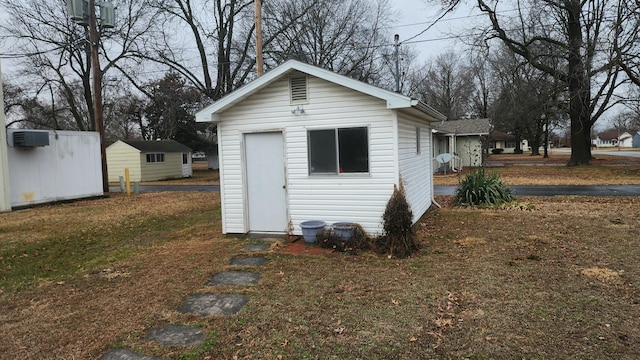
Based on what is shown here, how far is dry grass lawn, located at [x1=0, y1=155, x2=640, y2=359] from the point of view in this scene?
3.64 meters

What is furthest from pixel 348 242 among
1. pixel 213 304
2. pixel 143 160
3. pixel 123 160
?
pixel 123 160

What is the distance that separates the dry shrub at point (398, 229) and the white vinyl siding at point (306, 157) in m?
0.59

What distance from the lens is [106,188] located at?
61.9 ft

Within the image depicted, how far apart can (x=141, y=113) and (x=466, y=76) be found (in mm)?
36805

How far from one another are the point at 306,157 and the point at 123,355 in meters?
4.78

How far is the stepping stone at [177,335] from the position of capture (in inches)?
151

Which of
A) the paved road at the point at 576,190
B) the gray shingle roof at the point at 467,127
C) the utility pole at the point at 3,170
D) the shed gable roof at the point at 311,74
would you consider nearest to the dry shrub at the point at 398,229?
the shed gable roof at the point at 311,74

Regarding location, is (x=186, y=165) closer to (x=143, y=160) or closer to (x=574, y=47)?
(x=143, y=160)

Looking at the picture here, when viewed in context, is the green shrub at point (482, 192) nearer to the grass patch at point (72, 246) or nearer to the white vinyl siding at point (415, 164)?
the white vinyl siding at point (415, 164)

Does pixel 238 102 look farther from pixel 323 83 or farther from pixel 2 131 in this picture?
pixel 2 131

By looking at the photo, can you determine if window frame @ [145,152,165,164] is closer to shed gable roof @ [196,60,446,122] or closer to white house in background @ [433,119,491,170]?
white house in background @ [433,119,491,170]

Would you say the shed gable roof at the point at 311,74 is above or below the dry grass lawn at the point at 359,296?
above

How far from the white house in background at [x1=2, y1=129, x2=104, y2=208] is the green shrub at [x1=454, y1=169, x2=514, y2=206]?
15.0 m

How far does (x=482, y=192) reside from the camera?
38.0 feet
